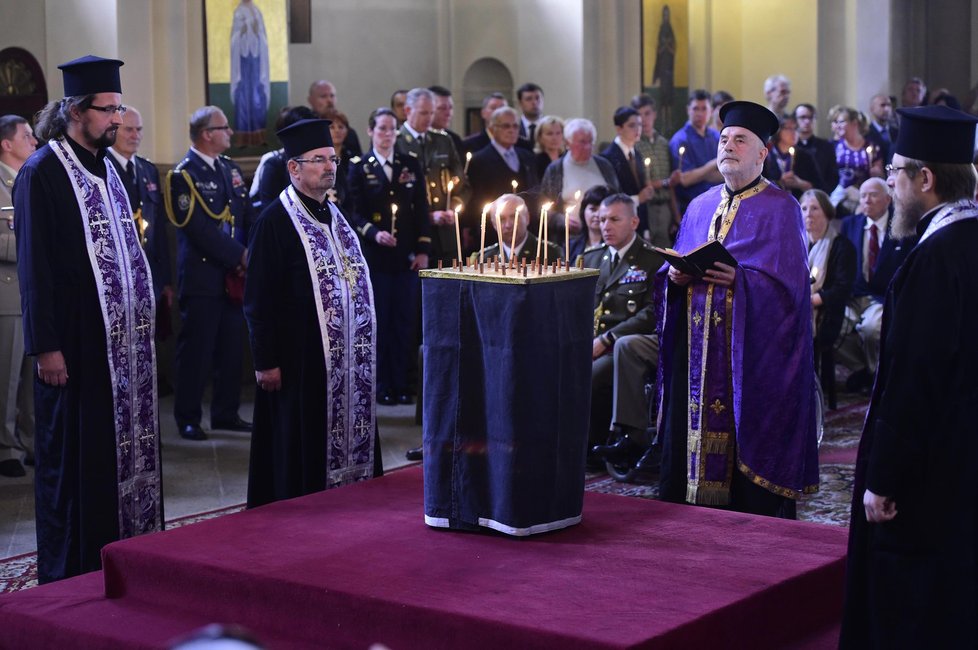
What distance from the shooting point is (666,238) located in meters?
11.0

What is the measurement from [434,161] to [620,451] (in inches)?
126

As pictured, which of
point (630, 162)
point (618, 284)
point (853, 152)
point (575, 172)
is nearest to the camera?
point (618, 284)

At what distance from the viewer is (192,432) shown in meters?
8.46

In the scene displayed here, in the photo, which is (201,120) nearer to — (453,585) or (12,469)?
(12,469)

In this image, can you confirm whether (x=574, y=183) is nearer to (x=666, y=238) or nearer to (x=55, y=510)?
(x=666, y=238)

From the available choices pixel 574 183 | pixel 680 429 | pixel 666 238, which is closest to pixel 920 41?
pixel 666 238

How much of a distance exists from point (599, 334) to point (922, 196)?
3.95m

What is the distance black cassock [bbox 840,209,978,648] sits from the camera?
3557 millimetres

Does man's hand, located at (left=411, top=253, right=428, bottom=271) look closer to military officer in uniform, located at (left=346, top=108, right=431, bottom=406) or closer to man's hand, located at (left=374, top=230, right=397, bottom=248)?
military officer in uniform, located at (left=346, top=108, right=431, bottom=406)

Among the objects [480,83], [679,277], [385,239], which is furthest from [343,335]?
[480,83]

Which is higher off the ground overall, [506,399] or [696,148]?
[696,148]

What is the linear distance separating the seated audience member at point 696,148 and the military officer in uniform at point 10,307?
5.43 meters

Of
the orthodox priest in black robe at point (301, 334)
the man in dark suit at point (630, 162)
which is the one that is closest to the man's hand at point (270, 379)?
the orthodox priest in black robe at point (301, 334)

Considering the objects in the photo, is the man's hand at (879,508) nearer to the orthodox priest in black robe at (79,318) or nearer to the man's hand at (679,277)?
the man's hand at (679,277)
